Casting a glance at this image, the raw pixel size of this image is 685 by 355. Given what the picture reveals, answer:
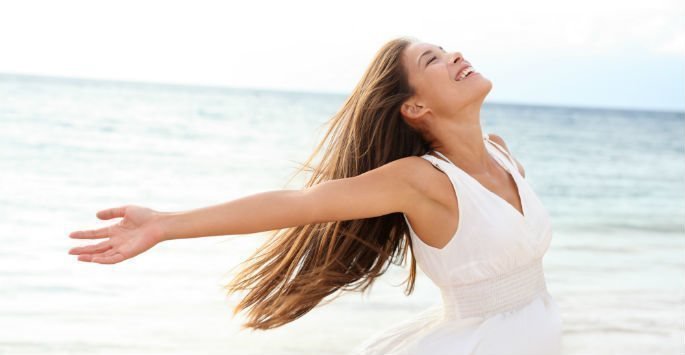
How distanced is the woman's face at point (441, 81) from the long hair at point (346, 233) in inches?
1.7

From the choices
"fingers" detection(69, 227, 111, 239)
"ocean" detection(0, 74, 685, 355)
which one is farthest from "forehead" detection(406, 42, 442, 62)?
"fingers" detection(69, 227, 111, 239)

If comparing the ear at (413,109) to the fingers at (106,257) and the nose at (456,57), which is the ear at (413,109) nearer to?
the nose at (456,57)

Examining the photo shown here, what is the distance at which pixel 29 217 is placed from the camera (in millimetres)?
8430

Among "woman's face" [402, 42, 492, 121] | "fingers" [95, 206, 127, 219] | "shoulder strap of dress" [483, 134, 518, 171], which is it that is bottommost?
"shoulder strap of dress" [483, 134, 518, 171]

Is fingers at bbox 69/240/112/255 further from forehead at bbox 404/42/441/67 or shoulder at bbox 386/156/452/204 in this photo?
forehead at bbox 404/42/441/67

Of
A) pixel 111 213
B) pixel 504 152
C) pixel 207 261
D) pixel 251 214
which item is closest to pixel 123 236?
pixel 111 213

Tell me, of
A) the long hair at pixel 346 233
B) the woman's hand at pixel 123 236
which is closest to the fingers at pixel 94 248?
the woman's hand at pixel 123 236

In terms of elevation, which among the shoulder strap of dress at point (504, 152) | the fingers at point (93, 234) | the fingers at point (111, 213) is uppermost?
the fingers at point (111, 213)

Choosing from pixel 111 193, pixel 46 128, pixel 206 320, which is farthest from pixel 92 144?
pixel 206 320

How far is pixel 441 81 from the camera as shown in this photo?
9.67 feet

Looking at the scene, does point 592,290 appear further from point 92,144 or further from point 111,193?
point 92,144

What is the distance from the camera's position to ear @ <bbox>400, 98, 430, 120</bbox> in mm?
2998

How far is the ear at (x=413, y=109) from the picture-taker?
9.84 ft

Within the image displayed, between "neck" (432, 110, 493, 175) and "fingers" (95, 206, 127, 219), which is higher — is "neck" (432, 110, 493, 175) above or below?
below
